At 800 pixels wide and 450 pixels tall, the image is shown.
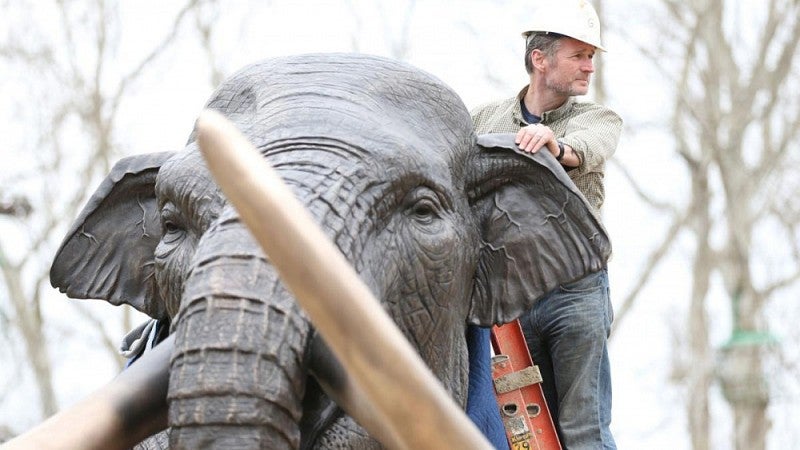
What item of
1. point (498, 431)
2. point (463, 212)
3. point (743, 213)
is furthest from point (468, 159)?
point (743, 213)

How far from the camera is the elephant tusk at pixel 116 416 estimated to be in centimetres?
375

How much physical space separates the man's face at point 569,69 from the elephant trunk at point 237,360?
2.35m

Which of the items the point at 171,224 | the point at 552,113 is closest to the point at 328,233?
the point at 171,224

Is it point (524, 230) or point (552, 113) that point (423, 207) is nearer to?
point (524, 230)

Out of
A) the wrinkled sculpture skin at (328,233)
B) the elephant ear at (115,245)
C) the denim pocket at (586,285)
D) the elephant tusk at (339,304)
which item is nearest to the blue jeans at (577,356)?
the denim pocket at (586,285)

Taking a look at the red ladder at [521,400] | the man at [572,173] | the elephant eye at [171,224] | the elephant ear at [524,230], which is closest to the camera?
the elephant eye at [171,224]

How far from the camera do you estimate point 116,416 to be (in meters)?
3.89

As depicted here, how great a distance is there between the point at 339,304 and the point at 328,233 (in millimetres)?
1095

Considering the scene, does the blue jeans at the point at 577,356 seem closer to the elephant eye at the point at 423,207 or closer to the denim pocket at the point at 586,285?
the denim pocket at the point at 586,285

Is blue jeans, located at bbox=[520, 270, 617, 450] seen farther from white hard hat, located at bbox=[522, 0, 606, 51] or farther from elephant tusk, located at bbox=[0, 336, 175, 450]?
elephant tusk, located at bbox=[0, 336, 175, 450]

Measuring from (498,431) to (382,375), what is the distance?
204 cm

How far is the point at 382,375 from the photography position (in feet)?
10.4

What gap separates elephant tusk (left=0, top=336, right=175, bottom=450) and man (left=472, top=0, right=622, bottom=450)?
6.71 ft

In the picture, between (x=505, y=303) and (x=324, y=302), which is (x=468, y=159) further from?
(x=324, y=302)
